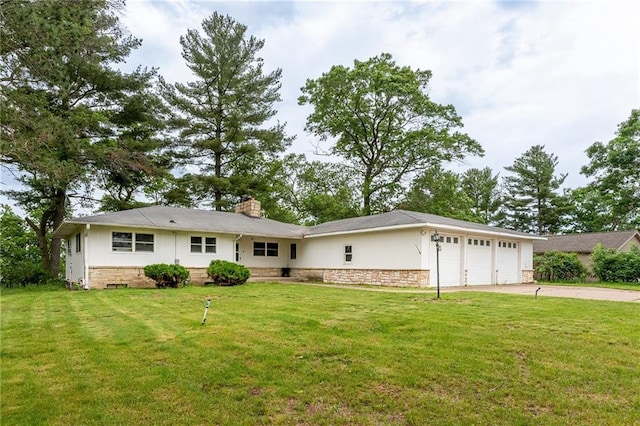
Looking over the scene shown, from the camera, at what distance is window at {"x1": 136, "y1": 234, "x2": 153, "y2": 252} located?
595 inches

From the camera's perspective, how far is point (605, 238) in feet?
86.0

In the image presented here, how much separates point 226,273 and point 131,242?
151 inches

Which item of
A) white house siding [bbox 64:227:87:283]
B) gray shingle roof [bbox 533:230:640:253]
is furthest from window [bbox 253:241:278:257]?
gray shingle roof [bbox 533:230:640:253]

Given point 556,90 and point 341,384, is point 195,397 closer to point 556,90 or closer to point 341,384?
point 341,384

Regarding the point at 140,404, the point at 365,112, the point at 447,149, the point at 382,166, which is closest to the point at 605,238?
the point at 447,149

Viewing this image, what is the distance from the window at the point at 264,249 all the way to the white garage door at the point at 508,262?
10.7 m

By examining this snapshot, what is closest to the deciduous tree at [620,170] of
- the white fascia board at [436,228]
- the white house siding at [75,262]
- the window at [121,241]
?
the white fascia board at [436,228]

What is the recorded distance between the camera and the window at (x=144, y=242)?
15.1 metres

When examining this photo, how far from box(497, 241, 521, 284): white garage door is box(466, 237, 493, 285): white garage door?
0.79 meters

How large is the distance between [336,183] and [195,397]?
85.8 feet

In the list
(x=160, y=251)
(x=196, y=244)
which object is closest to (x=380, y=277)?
(x=196, y=244)

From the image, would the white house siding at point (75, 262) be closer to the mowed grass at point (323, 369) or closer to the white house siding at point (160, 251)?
the white house siding at point (160, 251)

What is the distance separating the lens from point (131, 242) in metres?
15.0

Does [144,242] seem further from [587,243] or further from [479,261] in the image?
[587,243]
